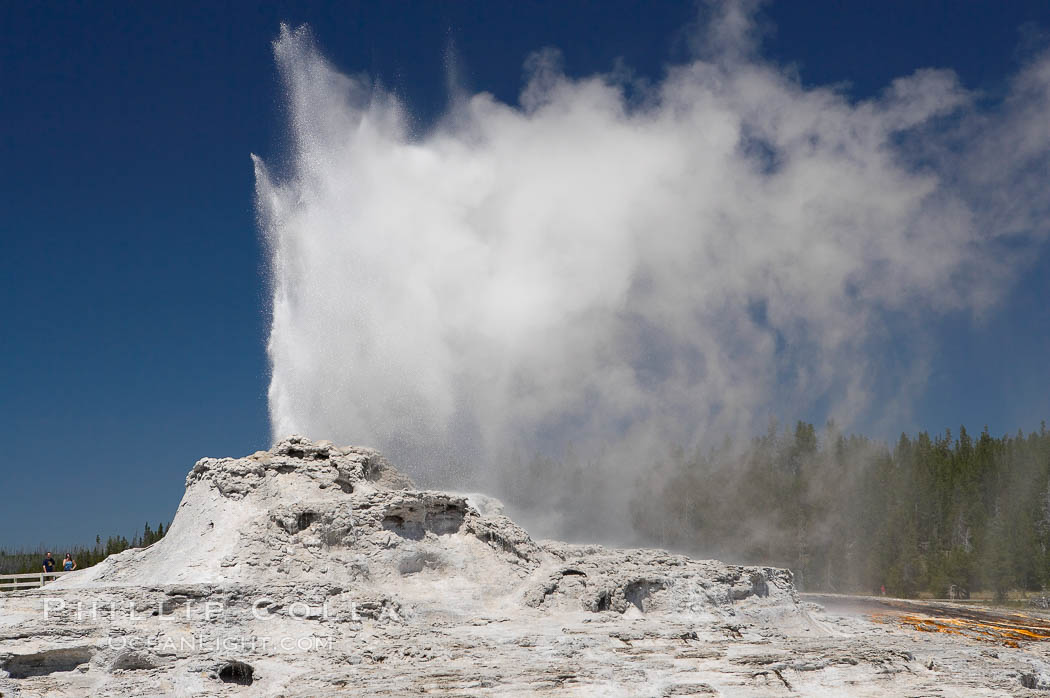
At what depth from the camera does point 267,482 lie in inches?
848

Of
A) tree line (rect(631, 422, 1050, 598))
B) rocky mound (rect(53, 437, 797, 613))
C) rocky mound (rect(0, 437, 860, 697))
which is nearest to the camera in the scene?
rocky mound (rect(0, 437, 860, 697))

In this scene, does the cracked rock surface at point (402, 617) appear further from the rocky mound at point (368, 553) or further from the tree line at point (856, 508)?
the tree line at point (856, 508)

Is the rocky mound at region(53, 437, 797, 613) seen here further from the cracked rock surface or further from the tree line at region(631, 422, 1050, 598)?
the tree line at region(631, 422, 1050, 598)

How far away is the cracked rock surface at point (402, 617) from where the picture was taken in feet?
49.7

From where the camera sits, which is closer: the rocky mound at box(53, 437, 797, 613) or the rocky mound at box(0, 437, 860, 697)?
the rocky mound at box(0, 437, 860, 697)

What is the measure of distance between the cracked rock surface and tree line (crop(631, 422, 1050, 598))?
35.4 meters

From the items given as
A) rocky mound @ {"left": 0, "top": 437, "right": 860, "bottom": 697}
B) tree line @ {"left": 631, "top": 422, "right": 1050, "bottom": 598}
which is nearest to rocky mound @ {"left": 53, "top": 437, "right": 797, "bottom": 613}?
rocky mound @ {"left": 0, "top": 437, "right": 860, "bottom": 697}

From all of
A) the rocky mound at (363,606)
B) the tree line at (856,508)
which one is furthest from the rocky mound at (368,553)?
the tree line at (856,508)

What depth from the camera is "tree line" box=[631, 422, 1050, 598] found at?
179 feet

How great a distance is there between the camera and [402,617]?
18.8 m

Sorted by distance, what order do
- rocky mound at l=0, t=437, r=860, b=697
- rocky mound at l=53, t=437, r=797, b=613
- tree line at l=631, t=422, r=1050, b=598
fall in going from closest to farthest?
rocky mound at l=0, t=437, r=860, b=697, rocky mound at l=53, t=437, r=797, b=613, tree line at l=631, t=422, r=1050, b=598

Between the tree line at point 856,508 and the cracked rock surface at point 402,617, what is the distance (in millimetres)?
35350

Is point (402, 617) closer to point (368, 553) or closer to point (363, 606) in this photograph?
point (363, 606)

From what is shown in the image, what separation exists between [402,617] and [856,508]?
50.3 metres
